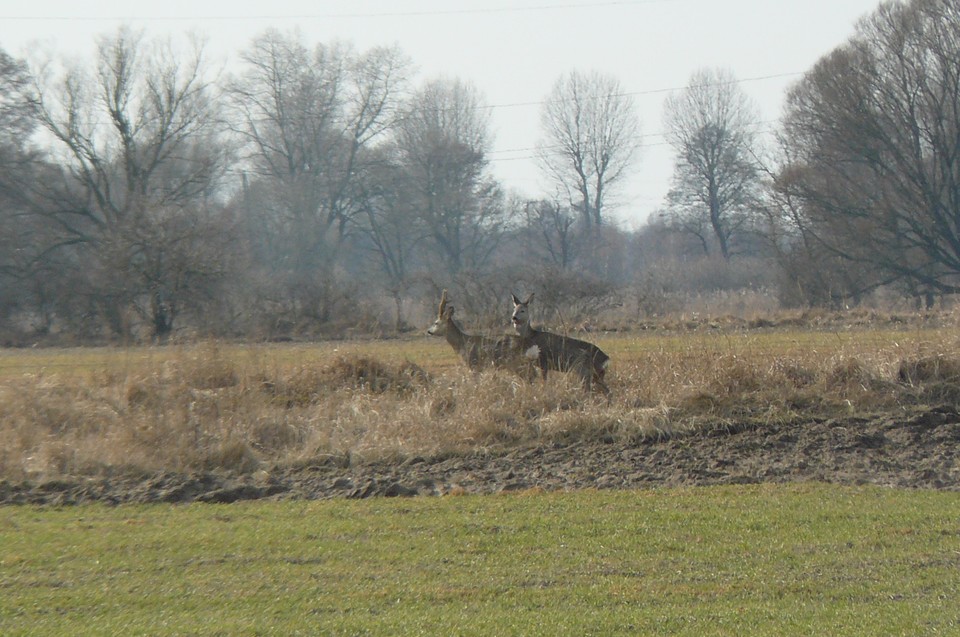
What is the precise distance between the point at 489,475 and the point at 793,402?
5743mm

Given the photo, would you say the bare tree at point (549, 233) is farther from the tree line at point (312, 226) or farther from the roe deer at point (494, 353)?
the roe deer at point (494, 353)

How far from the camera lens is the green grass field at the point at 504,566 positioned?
6977 millimetres

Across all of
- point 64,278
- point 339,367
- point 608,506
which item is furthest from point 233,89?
point 608,506

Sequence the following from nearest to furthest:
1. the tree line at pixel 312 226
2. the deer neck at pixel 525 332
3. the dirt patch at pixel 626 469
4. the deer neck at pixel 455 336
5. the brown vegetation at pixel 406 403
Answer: the dirt patch at pixel 626 469 < the brown vegetation at pixel 406 403 < the deer neck at pixel 525 332 < the deer neck at pixel 455 336 < the tree line at pixel 312 226

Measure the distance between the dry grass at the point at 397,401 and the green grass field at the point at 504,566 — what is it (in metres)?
A: 3.27

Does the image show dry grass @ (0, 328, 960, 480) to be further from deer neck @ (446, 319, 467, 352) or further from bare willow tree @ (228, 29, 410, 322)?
bare willow tree @ (228, 29, 410, 322)

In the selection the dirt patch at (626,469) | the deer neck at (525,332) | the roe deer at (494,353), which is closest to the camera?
the dirt patch at (626,469)

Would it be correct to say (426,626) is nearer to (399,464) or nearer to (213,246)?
(399,464)

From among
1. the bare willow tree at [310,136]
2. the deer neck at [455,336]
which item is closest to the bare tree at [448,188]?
the bare willow tree at [310,136]

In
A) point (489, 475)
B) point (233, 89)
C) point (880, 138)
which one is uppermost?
point (233, 89)

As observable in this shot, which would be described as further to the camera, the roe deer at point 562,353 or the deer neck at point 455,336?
the deer neck at point 455,336

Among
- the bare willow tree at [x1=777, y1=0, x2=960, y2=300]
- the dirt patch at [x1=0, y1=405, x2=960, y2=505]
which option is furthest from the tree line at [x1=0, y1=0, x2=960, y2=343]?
the dirt patch at [x1=0, y1=405, x2=960, y2=505]

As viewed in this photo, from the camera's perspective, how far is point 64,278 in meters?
46.2

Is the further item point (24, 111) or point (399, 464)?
point (24, 111)
